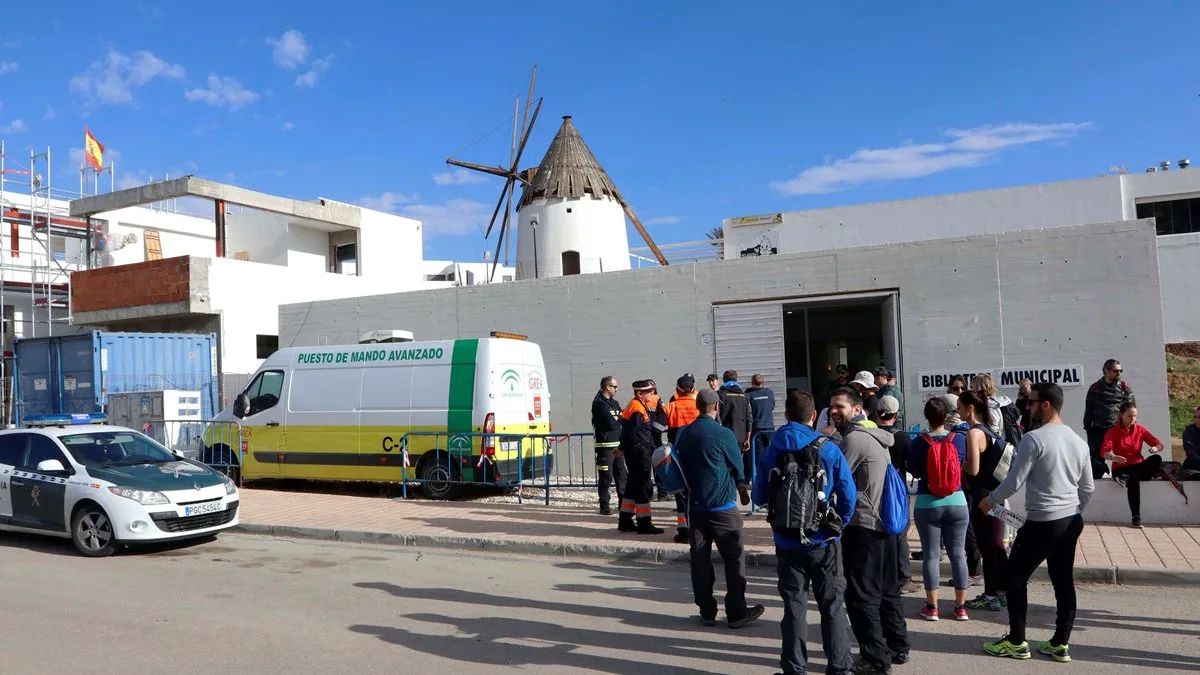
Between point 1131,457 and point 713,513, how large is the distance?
5.79 m

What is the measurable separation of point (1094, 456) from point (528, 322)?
9.63 meters

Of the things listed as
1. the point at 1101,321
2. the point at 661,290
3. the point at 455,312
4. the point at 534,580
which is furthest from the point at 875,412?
the point at 455,312

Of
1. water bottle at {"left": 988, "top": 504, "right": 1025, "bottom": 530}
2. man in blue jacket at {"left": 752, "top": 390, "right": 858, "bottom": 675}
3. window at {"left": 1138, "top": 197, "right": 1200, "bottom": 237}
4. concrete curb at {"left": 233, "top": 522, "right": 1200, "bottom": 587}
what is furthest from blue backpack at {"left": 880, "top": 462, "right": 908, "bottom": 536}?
window at {"left": 1138, "top": 197, "right": 1200, "bottom": 237}

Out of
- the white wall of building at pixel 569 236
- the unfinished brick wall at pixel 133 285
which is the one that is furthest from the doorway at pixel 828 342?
the unfinished brick wall at pixel 133 285

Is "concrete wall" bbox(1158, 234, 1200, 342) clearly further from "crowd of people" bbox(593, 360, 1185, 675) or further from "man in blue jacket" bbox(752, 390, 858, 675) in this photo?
"man in blue jacket" bbox(752, 390, 858, 675)

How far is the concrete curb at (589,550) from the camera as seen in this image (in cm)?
738

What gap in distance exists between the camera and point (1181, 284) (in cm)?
2386

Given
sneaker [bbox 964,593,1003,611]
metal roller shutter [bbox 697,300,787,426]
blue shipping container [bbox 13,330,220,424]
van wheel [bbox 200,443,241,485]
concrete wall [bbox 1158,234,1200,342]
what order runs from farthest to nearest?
concrete wall [bbox 1158,234,1200,342]
blue shipping container [bbox 13,330,220,424]
van wheel [bbox 200,443,241,485]
metal roller shutter [bbox 697,300,787,426]
sneaker [bbox 964,593,1003,611]

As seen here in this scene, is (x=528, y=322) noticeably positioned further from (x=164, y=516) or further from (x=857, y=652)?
(x=857, y=652)

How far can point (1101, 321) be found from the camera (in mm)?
12055

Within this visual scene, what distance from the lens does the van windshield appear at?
386 inches

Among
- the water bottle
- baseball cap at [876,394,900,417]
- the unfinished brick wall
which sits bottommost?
the water bottle

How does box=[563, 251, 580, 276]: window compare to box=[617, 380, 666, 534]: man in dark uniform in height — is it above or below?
above

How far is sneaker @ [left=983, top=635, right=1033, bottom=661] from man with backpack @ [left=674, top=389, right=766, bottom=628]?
1573 millimetres
